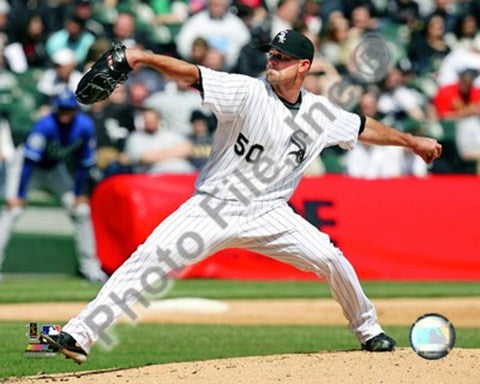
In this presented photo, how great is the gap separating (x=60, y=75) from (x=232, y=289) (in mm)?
4103

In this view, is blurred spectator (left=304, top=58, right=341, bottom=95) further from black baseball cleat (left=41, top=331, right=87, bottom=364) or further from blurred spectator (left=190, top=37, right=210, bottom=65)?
black baseball cleat (left=41, top=331, right=87, bottom=364)

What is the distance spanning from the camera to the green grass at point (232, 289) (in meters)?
12.8

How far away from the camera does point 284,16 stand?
17.3 m

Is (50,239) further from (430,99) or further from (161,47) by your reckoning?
(430,99)

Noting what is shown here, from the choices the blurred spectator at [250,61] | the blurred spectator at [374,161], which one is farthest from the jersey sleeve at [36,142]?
the blurred spectator at [374,161]

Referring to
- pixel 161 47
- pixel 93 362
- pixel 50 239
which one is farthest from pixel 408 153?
pixel 93 362

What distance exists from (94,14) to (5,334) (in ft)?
26.8

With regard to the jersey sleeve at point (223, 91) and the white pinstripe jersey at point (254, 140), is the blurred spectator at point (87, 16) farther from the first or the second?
the jersey sleeve at point (223, 91)

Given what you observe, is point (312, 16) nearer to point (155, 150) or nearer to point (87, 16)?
point (87, 16)

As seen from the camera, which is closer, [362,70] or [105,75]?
[105,75]

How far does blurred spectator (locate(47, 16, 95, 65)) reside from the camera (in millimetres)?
16375

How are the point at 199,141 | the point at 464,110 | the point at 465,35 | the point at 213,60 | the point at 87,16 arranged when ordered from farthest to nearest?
the point at 465,35 → the point at 464,110 → the point at 87,16 → the point at 213,60 → the point at 199,141

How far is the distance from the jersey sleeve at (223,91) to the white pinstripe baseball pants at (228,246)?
61 centimetres

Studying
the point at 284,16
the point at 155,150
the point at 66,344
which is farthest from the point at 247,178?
the point at 284,16
